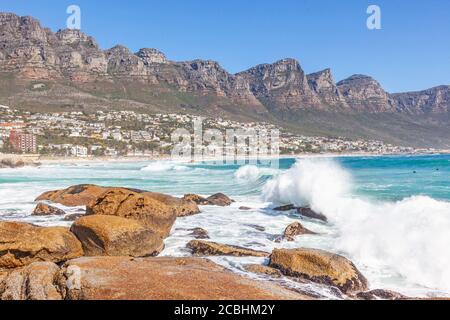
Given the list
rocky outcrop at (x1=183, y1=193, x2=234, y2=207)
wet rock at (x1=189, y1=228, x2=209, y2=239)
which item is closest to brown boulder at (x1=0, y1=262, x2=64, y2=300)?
wet rock at (x1=189, y1=228, x2=209, y2=239)

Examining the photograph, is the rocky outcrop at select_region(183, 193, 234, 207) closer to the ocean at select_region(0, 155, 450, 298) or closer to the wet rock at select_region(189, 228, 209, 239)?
the ocean at select_region(0, 155, 450, 298)

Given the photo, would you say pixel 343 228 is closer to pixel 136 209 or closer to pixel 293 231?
pixel 293 231

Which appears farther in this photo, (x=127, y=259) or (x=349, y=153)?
(x=349, y=153)

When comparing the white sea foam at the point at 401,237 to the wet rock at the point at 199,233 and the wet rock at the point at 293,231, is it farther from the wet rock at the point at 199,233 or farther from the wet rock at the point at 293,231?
the wet rock at the point at 199,233

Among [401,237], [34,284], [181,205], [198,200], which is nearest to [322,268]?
[401,237]
